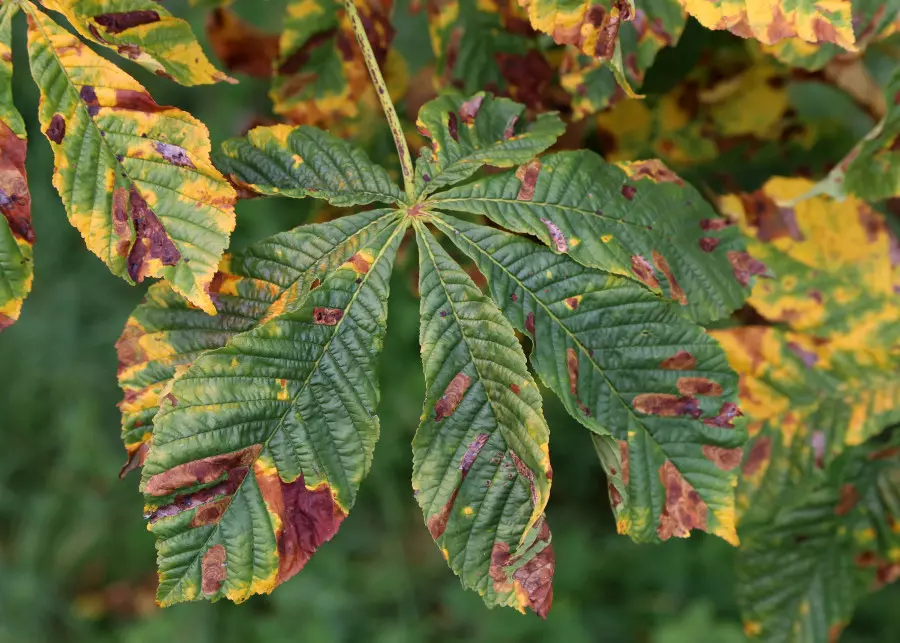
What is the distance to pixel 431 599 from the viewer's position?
2131 mm

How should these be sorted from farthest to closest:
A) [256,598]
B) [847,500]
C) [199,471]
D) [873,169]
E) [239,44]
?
[256,598]
[239,44]
[847,500]
[873,169]
[199,471]

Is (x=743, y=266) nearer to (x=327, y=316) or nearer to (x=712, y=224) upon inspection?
(x=712, y=224)

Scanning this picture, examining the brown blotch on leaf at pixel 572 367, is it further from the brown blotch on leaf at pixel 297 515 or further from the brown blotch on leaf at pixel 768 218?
the brown blotch on leaf at pixel 768 218

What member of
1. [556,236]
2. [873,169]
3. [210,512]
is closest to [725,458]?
[556,236]

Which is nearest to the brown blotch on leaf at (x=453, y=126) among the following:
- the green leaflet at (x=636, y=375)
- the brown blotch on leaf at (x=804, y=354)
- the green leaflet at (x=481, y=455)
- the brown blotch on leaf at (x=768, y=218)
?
the green leaflet at (x=636, y=375)

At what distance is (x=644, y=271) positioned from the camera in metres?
0.80

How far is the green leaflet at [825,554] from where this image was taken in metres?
1.14

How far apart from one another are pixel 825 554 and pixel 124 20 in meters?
1.17

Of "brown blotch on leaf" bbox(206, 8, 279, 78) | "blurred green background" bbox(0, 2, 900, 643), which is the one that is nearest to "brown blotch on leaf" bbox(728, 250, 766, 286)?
"brown blotch on leaf" bbox(206, 8, 279, 78)

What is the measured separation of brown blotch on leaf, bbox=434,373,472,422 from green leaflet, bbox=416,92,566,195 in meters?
0.21

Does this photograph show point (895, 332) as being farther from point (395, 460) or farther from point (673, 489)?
point (395, 460)

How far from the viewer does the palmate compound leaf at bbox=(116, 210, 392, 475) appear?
2.47ft

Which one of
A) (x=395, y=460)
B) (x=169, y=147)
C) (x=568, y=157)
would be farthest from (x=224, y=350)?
(x=395, y=460)

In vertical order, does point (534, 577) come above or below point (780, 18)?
below
